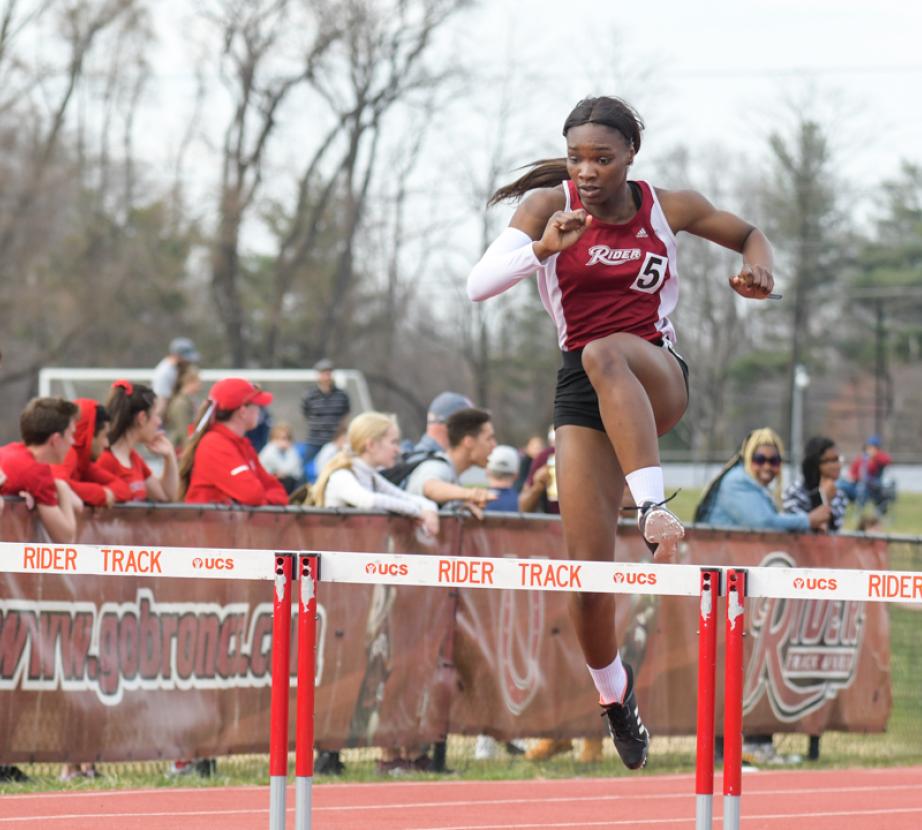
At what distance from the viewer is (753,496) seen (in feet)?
33.9

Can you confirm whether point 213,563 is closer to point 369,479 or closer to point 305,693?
point 305,693

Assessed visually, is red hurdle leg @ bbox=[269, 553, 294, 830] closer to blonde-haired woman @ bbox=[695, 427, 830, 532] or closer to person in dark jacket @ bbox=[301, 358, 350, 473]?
blonde-haired woman @ bbox=[695, 427, 830, 532]

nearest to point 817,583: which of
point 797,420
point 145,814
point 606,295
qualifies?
point 606,295

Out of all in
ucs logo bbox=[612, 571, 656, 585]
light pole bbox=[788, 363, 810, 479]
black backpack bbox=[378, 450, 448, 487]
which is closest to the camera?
ucs logo bbox=[612, 571, 656, 585]

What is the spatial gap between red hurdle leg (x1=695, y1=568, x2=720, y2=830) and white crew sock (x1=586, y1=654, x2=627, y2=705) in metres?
1.02

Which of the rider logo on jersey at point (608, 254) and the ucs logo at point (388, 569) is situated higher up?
the rider logo on jersey at point (608, 254)

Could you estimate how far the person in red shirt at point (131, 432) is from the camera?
331 inches

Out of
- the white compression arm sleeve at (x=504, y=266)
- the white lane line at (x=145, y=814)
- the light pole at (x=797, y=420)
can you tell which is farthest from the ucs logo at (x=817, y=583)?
the light pole at (x=797, y=420)

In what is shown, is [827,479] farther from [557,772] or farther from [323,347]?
[323,347]

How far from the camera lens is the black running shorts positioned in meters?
5.56

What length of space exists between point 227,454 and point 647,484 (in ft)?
12.8

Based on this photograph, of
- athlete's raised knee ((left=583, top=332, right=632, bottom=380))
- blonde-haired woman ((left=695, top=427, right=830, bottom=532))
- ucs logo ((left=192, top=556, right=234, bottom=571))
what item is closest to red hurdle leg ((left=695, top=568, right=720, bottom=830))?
athlete's raised knee ((left=583, top=332, right=632, bottom=380))

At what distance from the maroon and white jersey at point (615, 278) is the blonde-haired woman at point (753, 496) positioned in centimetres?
475

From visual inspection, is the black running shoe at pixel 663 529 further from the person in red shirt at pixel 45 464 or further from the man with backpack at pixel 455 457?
the man with backpack at pixel 455 457
